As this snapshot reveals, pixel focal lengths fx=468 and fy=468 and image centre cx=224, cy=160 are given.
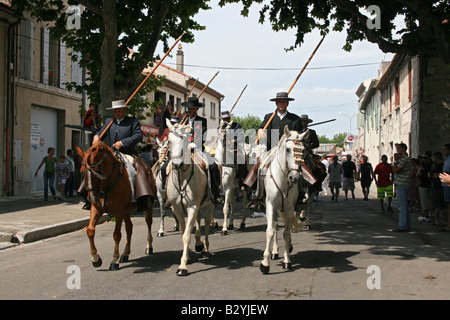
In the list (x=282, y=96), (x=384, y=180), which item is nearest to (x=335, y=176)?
(x=384, y=180)

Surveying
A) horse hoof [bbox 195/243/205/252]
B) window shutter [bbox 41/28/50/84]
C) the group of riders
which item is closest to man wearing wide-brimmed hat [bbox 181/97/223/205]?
the group of riders

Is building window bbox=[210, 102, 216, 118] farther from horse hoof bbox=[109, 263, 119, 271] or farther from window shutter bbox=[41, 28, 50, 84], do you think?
horse hoof bbox=[109, 263, 119, 271]

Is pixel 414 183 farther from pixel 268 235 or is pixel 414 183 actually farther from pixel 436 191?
pixel 268 235

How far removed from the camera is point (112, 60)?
14.8 m

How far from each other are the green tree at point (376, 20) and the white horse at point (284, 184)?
21.1 feet

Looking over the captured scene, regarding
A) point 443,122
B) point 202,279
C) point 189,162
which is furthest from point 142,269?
point 443,122

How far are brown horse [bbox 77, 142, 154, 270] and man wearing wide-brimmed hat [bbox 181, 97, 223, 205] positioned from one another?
128 centimetres

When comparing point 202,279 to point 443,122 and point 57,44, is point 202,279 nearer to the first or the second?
point 443,122

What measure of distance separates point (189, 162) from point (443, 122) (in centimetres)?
1507

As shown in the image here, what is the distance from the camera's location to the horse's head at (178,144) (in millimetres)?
6715

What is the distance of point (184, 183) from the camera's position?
7.30 m

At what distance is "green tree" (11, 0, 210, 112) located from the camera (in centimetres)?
1485

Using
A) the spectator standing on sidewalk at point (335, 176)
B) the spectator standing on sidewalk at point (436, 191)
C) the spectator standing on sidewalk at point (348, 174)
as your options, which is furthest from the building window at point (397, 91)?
the spectator standing on sidewalk at point (436, 191)

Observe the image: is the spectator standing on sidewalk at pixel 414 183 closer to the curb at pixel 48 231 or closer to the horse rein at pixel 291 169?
the horse rein at pixel 291 169
